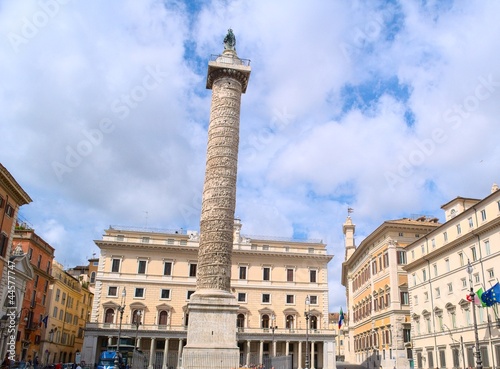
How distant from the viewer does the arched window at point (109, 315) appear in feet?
128

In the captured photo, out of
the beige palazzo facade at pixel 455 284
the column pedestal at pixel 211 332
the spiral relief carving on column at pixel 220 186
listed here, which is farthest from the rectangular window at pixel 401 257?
the column pedestal at pixel 211 332

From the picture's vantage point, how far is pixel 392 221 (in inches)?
1368

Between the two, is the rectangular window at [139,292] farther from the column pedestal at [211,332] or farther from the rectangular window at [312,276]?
the column pedestal at [211,332]

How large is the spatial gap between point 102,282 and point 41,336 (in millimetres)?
5788

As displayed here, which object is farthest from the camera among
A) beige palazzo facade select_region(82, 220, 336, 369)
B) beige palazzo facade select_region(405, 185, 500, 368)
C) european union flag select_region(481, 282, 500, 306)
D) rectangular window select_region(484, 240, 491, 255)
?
beige palazzo facade select_region(82, 220, 336, 369)

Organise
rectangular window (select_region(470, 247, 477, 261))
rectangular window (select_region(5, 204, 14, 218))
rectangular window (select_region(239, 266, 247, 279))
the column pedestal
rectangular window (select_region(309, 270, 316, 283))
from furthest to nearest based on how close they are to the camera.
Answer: rectangular window (select_region(309, 270, 316, 283)) < rectangular window (select_region(239, 266, 247, 279)) < rectangular window (select_region(470, 247, 477, 261)) < rectangular window (select_region(5, 204, 14, 218)) < the column pedestal

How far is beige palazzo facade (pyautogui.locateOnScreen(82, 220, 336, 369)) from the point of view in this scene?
127 ft

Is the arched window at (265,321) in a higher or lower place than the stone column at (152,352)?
higher

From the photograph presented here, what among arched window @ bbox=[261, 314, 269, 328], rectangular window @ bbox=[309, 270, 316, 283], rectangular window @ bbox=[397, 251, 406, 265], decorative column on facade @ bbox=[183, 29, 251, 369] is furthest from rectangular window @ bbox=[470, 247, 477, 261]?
arched window @ bbox=[261, 314, 269, 328]

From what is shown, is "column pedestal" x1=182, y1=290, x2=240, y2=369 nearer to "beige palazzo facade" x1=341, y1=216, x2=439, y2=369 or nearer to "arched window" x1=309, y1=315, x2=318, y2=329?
"beige palazzo facade" x1=341, y1=216, x2=439, y2=369

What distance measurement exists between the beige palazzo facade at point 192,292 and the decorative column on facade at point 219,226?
17928 millimetres

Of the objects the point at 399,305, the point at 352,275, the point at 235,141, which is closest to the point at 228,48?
the point at 235,141

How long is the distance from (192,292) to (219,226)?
64.0ft

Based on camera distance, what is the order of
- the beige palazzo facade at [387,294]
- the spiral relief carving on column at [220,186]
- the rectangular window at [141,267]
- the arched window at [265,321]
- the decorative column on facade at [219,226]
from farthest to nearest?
the rectangular window at [141,267], the arched window at [265,321], the beige palazzo facade at [387,294], the spiral relief carving on column at [220,186], the decorative column on facade at [219,226]
